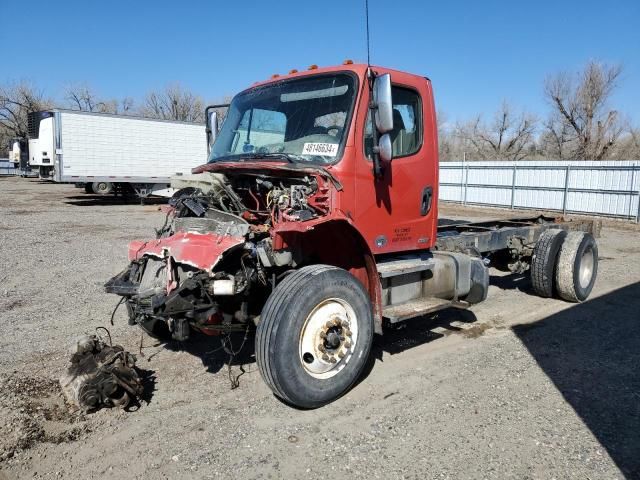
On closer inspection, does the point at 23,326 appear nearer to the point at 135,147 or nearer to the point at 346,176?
the point at 346,176

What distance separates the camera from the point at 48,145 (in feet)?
71.1

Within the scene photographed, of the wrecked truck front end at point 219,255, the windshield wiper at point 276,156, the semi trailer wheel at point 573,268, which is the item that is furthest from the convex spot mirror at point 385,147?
the semi trailer wheel at point 573,268

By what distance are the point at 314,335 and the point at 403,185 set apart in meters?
1.76

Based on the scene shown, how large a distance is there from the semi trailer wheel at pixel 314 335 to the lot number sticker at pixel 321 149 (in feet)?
3.27

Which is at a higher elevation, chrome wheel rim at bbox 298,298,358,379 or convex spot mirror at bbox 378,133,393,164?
convex spot mirror at bbox 378,133,393,164

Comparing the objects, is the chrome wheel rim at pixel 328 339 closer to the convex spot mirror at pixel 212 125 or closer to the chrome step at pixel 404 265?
the chrome step at pixel 404 265

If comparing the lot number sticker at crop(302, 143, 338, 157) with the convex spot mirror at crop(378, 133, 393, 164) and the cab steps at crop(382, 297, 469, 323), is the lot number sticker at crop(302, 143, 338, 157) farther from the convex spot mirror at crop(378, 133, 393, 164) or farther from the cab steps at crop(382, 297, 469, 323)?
the cab steps at crop(382, 297, 469, 323)

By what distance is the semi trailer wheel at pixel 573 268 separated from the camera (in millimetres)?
7019

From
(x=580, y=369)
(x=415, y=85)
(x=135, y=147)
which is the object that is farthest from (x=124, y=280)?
(x=135, y=147)

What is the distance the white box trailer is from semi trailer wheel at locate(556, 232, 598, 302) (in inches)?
659

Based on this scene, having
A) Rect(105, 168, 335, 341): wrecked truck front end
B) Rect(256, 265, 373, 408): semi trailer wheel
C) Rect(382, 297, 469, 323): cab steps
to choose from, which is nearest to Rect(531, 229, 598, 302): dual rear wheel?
Rect(382, 297, 469, 323): cab steps

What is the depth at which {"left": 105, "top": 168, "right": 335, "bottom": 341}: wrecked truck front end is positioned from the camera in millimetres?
3723

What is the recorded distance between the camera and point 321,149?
14.2 feet

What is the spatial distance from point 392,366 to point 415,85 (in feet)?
8.95
